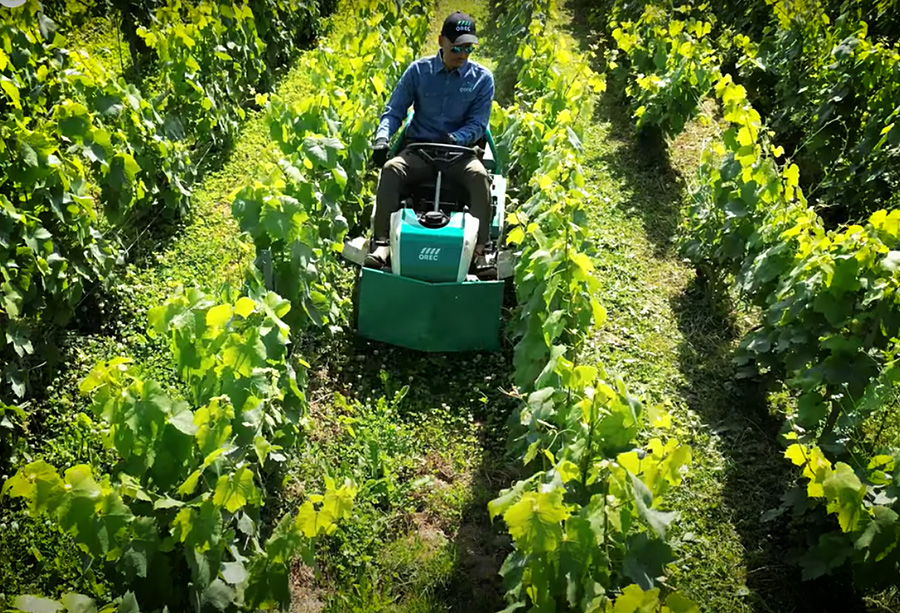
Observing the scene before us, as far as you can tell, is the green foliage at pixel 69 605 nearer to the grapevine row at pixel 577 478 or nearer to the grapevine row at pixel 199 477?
the grapevine row at pixel 199 477

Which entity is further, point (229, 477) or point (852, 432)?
point (852, 432)

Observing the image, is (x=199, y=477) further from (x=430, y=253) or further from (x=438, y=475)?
(x=430, y=253)

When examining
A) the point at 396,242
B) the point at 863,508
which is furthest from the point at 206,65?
the point at 863,508

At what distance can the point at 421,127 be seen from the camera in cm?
542

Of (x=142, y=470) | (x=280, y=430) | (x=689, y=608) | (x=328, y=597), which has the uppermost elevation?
(x=689, y=608)

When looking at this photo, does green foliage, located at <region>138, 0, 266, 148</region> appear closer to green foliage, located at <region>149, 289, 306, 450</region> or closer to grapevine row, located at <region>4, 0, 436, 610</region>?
grapevine row, located at <region>4, 0, 436, 610</region>

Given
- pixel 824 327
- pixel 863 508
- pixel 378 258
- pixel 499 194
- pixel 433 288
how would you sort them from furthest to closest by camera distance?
pixel 499 194 → pixel 378 258 → pixel 433 288 → pixel 824 327 → pixel 863 508

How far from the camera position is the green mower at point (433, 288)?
4.45 m

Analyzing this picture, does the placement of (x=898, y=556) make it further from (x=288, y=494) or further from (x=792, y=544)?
(x=288, y=494)

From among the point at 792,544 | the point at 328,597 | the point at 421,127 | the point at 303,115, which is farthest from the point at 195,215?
the point at 792,544

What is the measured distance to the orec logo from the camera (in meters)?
4.45

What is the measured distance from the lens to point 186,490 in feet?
8.34

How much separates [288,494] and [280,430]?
447 mm

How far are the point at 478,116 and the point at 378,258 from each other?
1319mm
